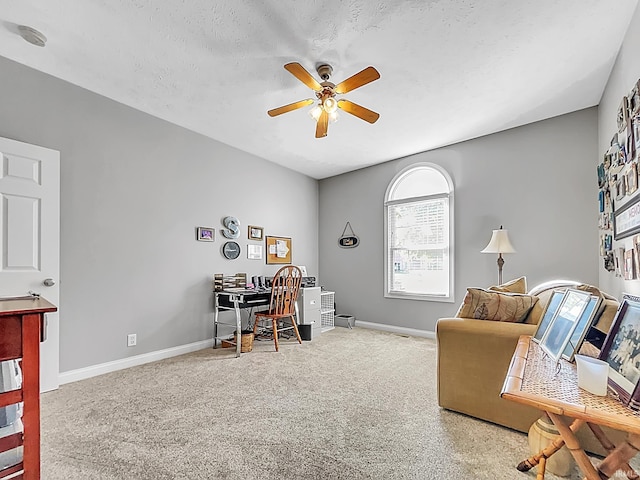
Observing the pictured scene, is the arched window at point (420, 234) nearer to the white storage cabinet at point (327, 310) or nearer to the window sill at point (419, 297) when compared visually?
the window sill at point (419, 297)

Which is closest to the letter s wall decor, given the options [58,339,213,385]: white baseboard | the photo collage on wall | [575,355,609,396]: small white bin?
[58,339,213,385]: white baseboard

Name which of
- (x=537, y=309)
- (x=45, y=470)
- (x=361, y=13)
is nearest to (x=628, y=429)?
(x=537, y=309)

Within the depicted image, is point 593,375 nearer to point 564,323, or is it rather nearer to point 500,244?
point 564,323

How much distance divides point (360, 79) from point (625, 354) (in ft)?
6.81

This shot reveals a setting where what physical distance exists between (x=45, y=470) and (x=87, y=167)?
2.38 metres

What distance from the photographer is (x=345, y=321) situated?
4.98 meters

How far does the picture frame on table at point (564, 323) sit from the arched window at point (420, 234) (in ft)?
8.30

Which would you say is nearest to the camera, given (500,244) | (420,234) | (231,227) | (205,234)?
(500,244)

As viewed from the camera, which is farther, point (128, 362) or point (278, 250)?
point (278, 250)

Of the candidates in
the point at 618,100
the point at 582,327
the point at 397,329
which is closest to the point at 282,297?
the point at 397,329

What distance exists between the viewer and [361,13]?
1.97 m

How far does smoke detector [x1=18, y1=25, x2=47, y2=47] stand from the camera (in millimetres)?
2113

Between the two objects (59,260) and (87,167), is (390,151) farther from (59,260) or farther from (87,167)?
(59,260)

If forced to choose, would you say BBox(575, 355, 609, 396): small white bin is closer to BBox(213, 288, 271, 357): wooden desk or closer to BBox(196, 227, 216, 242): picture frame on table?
BBox(213, 288, 271, 357): wooden desk
